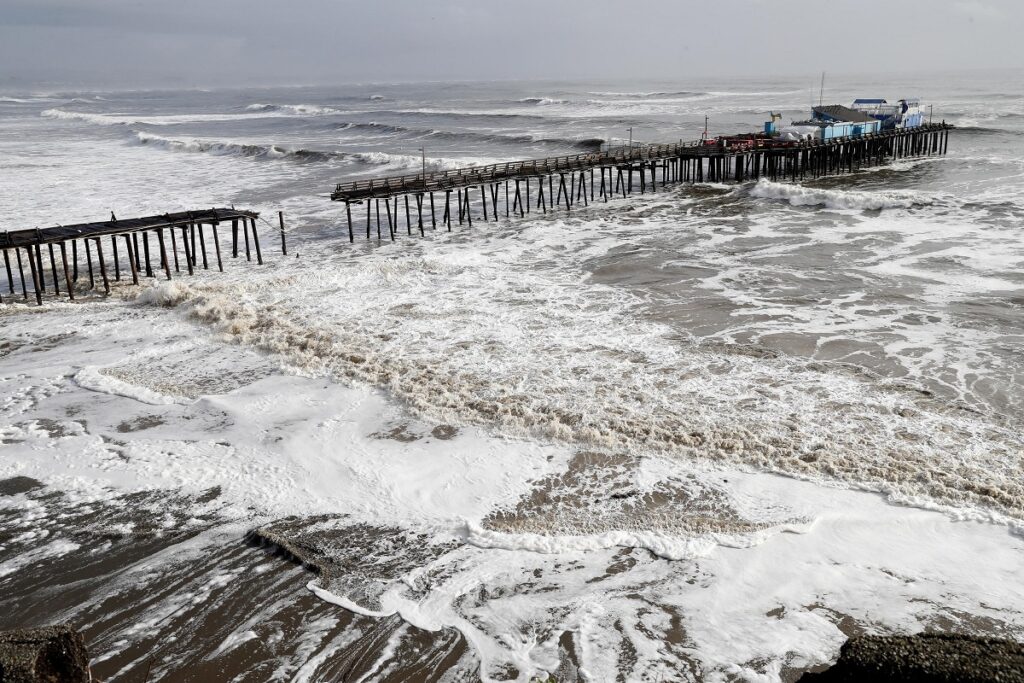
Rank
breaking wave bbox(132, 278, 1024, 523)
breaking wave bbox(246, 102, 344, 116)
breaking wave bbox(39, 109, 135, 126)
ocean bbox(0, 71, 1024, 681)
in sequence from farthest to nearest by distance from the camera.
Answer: breaking wave bbox(246, 102, 344, 116)
breaking wave bbox(39, 109, 135, 126)
breaking wave bbox(132, 278, 1024, 523)
ocean bbox(0, 71, 1024, 681)

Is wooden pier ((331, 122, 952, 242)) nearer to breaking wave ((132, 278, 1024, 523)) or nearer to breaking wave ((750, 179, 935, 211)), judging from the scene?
breaking wave ((750, 179, 935, 211))

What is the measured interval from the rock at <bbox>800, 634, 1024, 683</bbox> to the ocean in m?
3.72

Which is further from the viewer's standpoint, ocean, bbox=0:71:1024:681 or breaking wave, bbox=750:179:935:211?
breaking wave, bbox=750:179:935:211

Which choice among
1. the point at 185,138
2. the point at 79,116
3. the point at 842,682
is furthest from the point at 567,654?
the point at 79,116

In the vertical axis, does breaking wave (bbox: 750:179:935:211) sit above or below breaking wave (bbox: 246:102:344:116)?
below

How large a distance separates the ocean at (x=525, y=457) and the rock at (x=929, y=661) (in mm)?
3722

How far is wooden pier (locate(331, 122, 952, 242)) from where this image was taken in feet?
124

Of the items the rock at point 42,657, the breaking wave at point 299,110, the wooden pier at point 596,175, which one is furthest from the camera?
the breaking wave at point 299,110

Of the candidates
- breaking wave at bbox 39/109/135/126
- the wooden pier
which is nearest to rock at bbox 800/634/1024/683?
the wooden pier

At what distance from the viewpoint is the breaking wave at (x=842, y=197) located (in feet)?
130

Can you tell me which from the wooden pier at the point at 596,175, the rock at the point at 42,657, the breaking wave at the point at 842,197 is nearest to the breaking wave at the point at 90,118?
the wooden pier at the point at 596,175

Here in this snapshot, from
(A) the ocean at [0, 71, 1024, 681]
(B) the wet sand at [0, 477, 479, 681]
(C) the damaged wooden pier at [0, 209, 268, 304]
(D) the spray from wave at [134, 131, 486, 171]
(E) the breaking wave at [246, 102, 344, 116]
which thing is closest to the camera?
(B) the wet sand at [0, 477, 479, 681]

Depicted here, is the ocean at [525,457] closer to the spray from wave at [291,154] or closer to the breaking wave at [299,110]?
the spray from wave at [291,154]

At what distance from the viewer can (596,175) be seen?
56.1 metres
